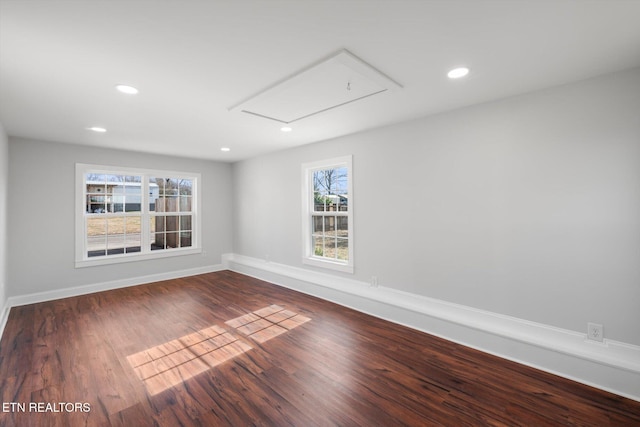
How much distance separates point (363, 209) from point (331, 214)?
718mm

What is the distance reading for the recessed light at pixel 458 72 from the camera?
2117 mm

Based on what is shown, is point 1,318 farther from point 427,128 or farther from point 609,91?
point 609,91

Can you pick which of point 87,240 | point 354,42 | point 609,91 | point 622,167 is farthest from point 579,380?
point 87,240

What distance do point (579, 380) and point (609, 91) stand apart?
2.31 m

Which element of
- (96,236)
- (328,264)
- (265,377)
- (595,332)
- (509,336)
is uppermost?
(96,236)

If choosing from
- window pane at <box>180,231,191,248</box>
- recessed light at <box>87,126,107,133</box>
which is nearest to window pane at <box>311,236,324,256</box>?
window pane at <box>180,231,191,248</box>

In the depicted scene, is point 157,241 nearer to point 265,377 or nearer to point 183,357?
point 183,357

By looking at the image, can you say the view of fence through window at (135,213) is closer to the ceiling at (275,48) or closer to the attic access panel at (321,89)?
the ceiling at (275,48)

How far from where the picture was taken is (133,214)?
5.09 m

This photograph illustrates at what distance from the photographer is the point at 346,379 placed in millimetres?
2215

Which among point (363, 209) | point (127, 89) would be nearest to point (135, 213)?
point (127, 89)

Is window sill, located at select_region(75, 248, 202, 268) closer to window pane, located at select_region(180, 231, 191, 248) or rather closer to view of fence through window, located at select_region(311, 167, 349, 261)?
window pane, located at select_region(180, 231, 191, 248)

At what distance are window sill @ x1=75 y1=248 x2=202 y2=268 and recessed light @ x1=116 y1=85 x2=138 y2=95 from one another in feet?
11.5

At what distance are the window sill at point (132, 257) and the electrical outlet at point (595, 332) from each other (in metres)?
6.08
